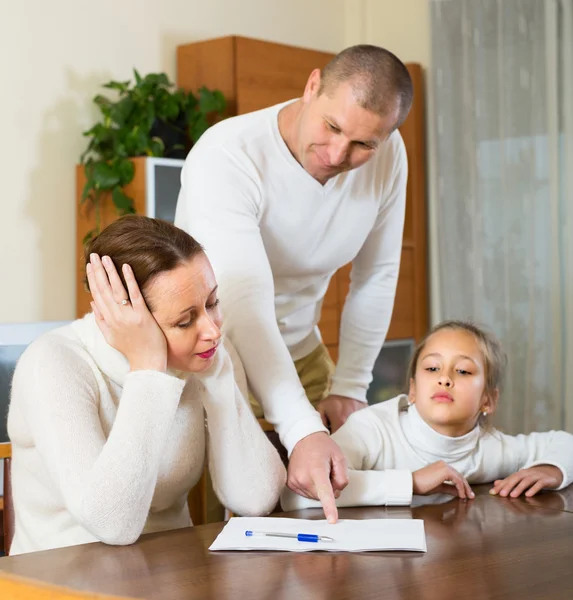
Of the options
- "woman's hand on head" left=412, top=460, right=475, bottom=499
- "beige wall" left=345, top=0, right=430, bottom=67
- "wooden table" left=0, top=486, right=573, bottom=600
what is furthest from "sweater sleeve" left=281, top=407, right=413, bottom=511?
"beige wall" left=345, top=0, right=430, bottom=67

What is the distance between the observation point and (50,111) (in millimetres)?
4062

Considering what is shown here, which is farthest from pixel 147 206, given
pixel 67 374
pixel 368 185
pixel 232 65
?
pixel 67 374

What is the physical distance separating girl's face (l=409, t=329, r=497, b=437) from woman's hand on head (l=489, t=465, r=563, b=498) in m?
0.14

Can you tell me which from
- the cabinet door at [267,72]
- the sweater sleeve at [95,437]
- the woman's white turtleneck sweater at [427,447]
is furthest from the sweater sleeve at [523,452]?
the cabinet door at [267,72]

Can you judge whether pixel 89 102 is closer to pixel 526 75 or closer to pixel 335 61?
pixel 526 75

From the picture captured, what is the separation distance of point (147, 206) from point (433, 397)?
90.8 inches

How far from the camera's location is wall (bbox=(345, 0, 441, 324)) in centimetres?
516

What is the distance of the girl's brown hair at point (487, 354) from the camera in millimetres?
1943

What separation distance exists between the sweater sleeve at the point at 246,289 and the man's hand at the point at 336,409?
1.39 feet

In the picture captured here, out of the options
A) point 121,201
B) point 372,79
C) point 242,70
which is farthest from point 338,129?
point 242,70

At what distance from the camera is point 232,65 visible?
4363mm

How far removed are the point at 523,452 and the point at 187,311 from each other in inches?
32.7

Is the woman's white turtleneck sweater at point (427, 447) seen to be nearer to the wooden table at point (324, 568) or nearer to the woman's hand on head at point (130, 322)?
the wooden table at point (324, 568)

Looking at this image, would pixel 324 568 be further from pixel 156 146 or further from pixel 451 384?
pixel 156 146
